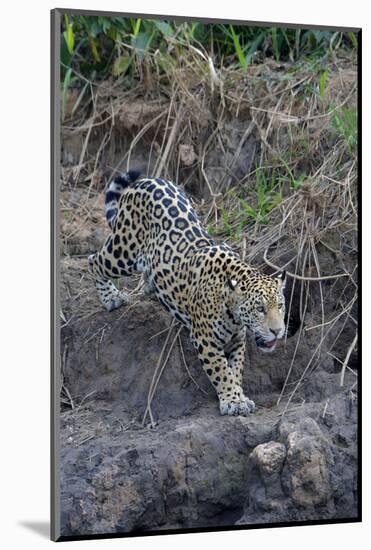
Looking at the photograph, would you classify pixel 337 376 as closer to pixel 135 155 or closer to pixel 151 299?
pixel 151 299

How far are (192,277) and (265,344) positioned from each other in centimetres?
50

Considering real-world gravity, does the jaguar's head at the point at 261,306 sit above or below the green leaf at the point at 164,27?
below

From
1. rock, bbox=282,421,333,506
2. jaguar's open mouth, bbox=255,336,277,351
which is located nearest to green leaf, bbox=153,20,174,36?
jaguar's open mouth, bbox=255,336,277,351

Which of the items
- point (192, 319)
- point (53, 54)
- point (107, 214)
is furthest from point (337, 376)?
point (53, 54)

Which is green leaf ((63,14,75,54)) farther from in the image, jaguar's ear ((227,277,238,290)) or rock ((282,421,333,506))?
rock ((282,421,333,506))

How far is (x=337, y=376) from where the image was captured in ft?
22.3

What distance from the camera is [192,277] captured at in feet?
21.8

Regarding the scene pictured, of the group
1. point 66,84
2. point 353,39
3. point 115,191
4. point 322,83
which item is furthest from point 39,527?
point 353,39

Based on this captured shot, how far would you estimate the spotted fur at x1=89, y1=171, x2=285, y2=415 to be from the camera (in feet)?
21.4

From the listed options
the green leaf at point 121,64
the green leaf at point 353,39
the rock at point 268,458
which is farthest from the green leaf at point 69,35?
the rock at point 268,458

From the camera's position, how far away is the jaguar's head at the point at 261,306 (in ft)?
21.2

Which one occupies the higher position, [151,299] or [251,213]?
[251,213]

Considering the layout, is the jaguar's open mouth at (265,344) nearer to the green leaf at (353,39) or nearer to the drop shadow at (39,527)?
the drop shadow at (39,527)

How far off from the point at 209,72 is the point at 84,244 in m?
1.07
